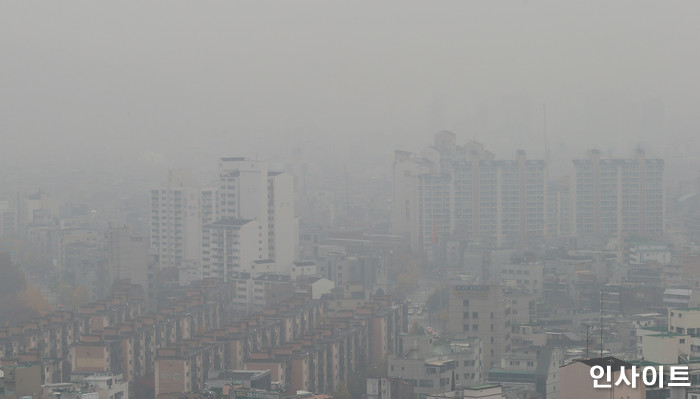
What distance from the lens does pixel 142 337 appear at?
8719 millimetres

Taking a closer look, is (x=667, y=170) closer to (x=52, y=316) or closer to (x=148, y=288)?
(x=148, y=288)

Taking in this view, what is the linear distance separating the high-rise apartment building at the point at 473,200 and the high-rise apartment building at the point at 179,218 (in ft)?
11.6

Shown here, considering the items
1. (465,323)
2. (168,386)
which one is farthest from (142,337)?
(465,323)

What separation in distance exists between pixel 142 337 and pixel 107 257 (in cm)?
482

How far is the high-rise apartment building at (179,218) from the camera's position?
1524 centimetres

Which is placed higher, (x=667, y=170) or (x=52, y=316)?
(x=667, y=170)

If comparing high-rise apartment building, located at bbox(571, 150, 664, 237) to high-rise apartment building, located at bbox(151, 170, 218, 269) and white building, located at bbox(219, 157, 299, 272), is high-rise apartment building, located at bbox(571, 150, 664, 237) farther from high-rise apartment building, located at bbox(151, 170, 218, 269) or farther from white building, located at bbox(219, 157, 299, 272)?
high-rise apartment building, located at bbox(151, 170, 218, 269)

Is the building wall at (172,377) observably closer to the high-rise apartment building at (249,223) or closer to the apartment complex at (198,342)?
the apartment complex at (198,342)

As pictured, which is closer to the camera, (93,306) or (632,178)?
(93,306)

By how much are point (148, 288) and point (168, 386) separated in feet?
17.5

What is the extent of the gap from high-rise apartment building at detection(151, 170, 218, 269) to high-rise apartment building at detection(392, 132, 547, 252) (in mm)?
3527

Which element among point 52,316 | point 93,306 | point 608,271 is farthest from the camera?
point 608,271

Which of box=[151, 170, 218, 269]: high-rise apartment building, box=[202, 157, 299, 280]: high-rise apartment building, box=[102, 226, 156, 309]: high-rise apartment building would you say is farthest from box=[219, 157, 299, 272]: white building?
box=[102, 226, 156, 309]: high-rise apartment building

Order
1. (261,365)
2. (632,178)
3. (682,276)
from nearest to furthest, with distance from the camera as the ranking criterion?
(261,365) < (682,276) < (632,178)
